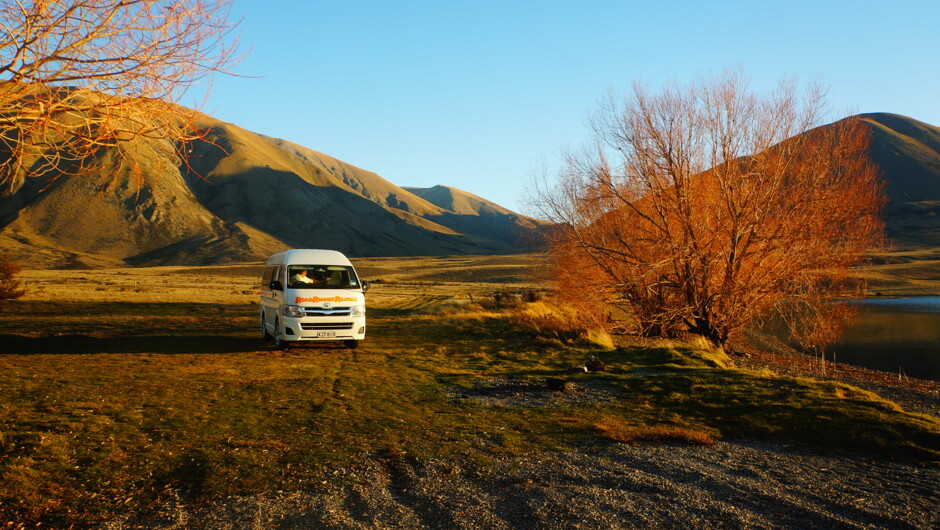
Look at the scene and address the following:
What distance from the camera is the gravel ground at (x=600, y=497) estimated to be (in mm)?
4826

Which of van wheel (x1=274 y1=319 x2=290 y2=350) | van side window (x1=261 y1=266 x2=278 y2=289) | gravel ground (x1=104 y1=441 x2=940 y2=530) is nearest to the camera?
gravel ground (x1=104 y1=441 x2=940 y2=530)

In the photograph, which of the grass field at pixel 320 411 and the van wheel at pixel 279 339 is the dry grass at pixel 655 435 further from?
the van wheel at pixel 279 339

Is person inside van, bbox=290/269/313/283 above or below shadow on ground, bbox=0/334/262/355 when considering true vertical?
above

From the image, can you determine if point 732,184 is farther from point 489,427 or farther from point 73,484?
point 73,484

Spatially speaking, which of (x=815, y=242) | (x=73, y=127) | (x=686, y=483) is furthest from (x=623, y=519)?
(x=815, y=242)

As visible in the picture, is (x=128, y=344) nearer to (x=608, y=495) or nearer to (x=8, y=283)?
(x=608, y=495)

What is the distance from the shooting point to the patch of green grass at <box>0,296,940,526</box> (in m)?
5.70

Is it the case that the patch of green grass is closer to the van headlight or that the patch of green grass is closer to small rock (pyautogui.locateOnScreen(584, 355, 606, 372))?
small rock (pyautogui.locateOnScreen(584, 355, 606, 372))

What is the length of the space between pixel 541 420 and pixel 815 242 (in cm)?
1355

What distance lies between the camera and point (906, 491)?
571 centimetres

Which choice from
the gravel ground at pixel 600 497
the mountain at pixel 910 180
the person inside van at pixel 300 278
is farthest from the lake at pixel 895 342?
the mountain at pixel 910 180

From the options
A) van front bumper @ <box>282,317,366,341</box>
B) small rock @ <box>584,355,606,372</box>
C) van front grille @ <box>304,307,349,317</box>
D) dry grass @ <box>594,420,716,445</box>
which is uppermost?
van front grille @ <box>304,307,349,317</box>

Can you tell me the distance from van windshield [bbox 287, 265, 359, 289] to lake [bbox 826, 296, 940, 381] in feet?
59.6

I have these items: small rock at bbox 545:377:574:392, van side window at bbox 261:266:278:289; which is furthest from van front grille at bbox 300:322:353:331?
small rock at bbox 545:377:574:392
